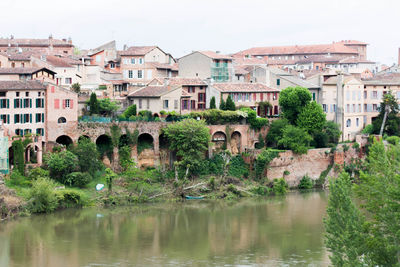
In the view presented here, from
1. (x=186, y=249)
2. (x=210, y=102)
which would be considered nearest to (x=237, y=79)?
(x=210, y=102)

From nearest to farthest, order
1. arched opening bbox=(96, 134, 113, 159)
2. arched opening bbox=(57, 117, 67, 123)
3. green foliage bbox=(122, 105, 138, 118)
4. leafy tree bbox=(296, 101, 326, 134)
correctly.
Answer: arched opening bbox=(57, 117, 67, 123) → arched opening bbox=(96, 134, 113, 159) → green foliage bbox=(122, 105, 138, 118) → leafy tree bbox=(296, 101, 326, 134)

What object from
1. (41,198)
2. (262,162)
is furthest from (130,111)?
(41,198)

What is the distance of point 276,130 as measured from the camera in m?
57.5

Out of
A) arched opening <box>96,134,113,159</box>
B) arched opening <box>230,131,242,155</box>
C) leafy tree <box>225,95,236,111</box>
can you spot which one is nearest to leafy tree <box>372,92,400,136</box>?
arched opening <box>230,131,242,155</box>

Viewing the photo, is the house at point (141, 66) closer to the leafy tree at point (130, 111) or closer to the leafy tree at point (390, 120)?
the leafy tree at point (130, 111)

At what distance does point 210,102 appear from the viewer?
58.6 meters

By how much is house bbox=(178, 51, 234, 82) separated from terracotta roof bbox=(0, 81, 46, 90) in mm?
15251

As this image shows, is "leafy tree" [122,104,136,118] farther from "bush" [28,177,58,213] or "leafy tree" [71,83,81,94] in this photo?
"bush" [28,177,58,213]

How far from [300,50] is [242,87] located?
37.8m

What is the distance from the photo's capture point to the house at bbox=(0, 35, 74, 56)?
241 feet

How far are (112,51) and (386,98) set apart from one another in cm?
2563

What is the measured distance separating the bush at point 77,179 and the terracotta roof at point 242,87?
578 inches

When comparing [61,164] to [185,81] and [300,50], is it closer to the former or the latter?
[185,81]

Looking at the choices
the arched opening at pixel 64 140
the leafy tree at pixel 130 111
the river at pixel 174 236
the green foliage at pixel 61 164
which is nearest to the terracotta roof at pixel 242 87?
the leafy tree at pixel 130 111
